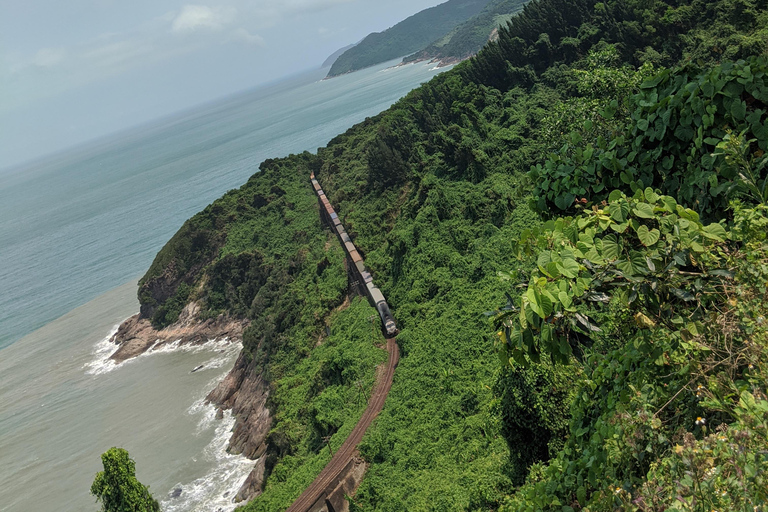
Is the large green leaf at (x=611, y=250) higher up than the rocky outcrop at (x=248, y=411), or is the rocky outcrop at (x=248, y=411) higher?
the large green leaf at (x=611, y=250)

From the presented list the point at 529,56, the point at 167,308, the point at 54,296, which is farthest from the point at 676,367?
the point at 54,296

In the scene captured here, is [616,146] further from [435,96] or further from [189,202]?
[189,202]

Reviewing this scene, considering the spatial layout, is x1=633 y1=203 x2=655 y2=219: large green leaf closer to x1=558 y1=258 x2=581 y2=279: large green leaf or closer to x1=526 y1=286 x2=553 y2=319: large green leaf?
x1=558 y1=258 x2=581 y2=279: large green leaf

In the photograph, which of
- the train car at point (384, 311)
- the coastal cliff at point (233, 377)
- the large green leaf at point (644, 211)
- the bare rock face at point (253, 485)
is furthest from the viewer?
the coastal cliff at point (233, 377)

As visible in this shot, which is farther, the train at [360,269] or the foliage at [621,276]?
the train at [360,269]

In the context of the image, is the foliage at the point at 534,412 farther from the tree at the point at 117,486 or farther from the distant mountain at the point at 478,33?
the distant mountain at the point at 478,33

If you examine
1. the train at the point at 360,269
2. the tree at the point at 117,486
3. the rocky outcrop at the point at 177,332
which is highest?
the train at the point at 360,269

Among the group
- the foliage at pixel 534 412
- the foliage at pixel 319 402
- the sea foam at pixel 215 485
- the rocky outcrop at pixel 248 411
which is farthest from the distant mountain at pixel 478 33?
the foliage at pixel 534 412

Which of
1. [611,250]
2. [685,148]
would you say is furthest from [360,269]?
[611,250]
